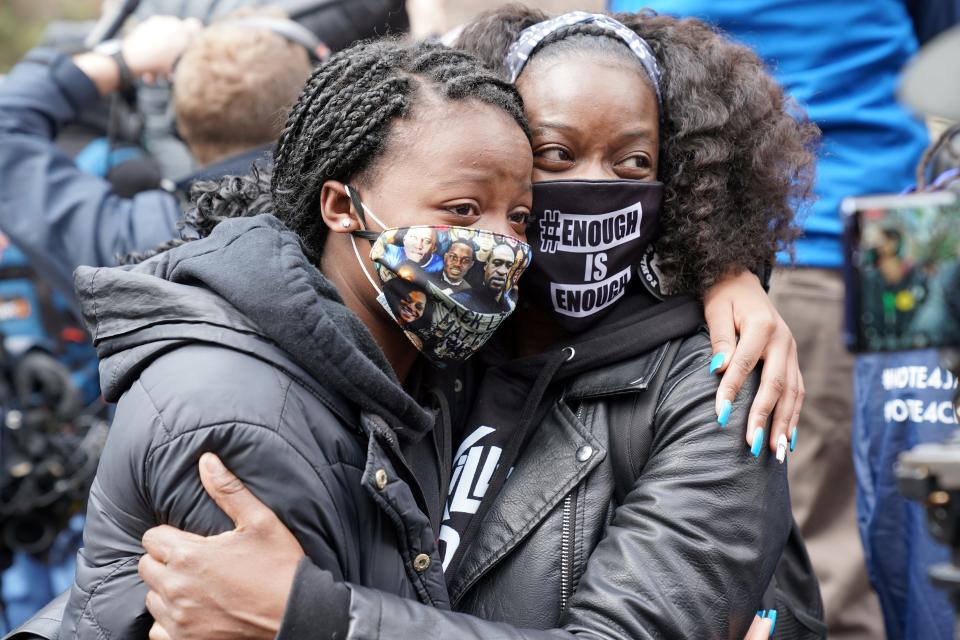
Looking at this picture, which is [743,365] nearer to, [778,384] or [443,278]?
[778,384]

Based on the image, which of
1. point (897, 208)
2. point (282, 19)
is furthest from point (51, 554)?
point (897, 208)

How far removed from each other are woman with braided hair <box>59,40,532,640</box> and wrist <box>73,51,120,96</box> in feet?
6.69

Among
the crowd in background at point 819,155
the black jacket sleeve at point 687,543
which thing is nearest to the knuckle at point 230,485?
the black jacket sleeve at point 687,543

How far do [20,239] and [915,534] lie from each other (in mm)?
2965

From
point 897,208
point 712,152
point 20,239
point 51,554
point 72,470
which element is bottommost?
point 51,554

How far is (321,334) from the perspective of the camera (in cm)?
203

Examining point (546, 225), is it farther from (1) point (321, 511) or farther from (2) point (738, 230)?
(1) point (321, 511)

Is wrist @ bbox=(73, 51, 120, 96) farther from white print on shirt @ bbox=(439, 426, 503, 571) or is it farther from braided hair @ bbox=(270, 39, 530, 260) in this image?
white print on shirt @ bbox=(439, 426, 503, 571)

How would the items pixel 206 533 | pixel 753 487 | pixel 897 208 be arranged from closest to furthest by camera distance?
pixel 897 208 → pixel 206 533 → pixel 753 487

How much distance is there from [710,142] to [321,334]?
1.05 m

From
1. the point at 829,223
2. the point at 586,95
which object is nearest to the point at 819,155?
the point at 829,223

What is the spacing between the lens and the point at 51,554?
463 centimetres

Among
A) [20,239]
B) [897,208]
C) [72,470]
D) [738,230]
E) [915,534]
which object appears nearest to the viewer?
[897,208]

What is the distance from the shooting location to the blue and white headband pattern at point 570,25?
2521 mm
